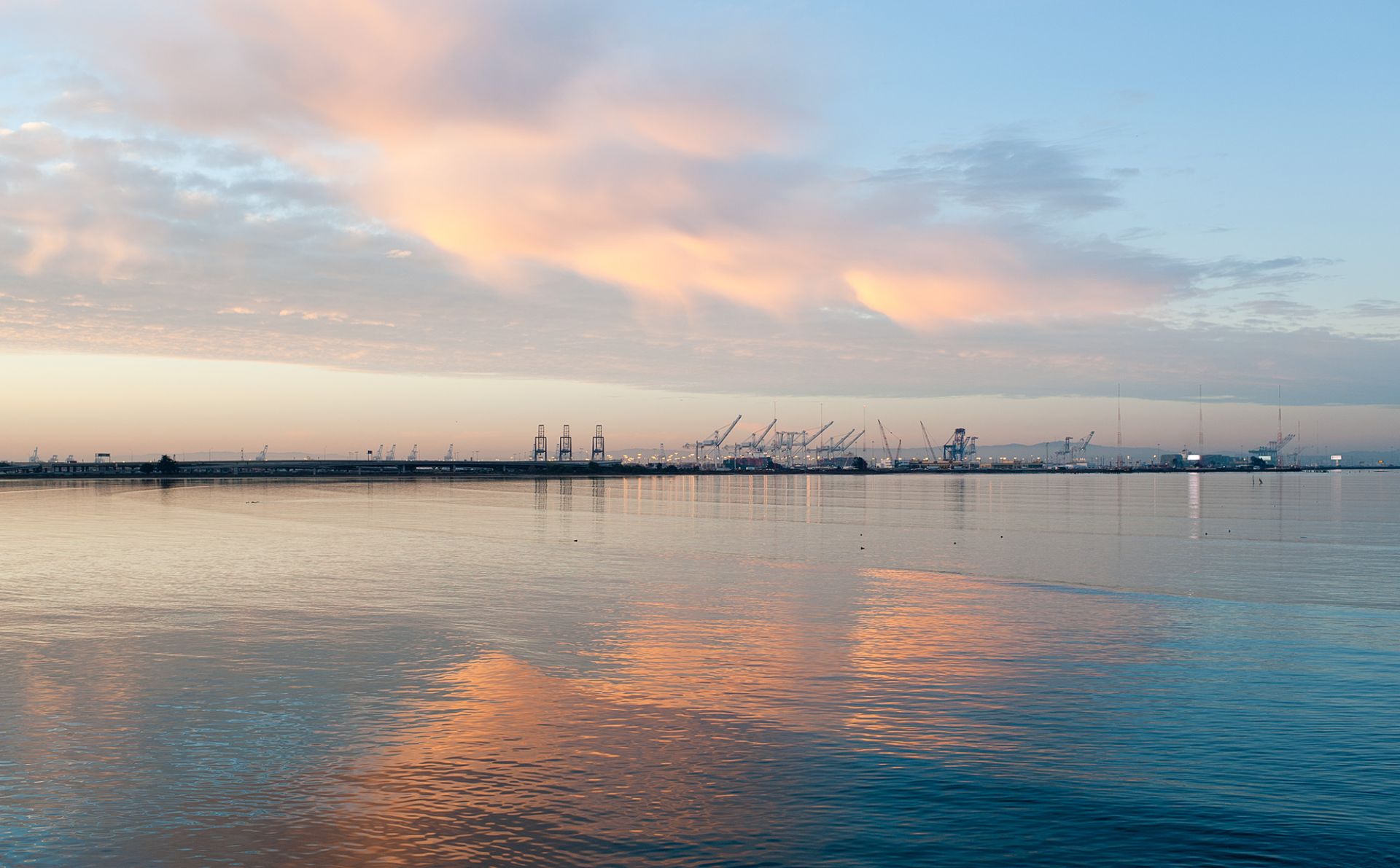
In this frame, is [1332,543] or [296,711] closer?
[296,711]

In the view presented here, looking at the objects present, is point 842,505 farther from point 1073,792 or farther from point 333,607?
point 1073,792

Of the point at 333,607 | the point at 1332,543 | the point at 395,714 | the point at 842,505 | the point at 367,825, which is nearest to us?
the point at 367,825

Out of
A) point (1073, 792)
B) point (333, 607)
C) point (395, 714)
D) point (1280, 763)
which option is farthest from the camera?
point (333, 607)

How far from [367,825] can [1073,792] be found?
353 inches

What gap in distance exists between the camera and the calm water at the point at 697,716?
11977 millimetres

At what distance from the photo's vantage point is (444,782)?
45.0 feet

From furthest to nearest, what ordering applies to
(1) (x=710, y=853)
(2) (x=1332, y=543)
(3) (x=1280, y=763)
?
(2) (x=1332, y=543) → (3) (x=1280, y=763) → (1) (x=710, y=853)

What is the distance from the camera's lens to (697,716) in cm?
1733

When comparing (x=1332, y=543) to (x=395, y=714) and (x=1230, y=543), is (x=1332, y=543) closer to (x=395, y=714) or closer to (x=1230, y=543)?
(x=1230, y=543)

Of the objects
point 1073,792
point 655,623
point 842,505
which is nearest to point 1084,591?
point 655,623

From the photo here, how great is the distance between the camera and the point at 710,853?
37.4 feet

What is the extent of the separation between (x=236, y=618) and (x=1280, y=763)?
24.6 m

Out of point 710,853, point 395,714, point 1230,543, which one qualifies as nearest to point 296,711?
point 395,714

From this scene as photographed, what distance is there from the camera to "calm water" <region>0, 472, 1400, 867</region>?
39.3 ft
